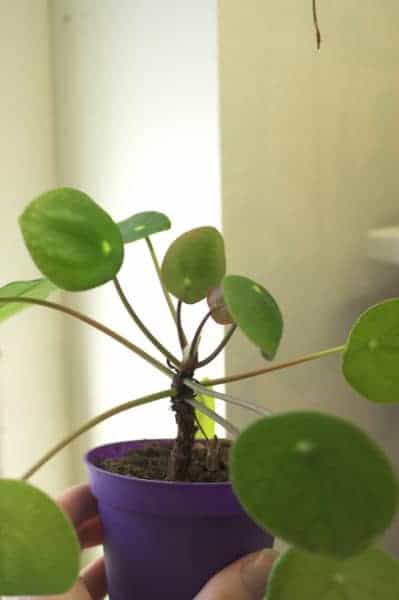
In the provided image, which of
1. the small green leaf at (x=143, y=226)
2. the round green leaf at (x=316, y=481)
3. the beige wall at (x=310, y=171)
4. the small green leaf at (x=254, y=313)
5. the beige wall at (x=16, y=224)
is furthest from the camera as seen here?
the beige wall at (x=16, y=224)

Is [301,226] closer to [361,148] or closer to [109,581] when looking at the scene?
[361,148]

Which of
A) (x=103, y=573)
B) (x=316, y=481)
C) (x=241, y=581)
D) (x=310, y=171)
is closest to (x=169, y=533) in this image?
(x=241, y=581)

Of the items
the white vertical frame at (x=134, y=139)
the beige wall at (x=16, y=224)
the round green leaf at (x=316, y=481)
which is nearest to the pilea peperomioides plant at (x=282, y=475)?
the round green leaf at (x=316, y=481)

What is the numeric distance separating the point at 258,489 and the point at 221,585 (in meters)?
0.23

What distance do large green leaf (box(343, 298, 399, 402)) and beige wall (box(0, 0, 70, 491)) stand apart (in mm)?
587

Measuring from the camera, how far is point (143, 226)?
64 centimetres

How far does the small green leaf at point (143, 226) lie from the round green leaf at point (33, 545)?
0.80 feet

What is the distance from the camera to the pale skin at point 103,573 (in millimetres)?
563

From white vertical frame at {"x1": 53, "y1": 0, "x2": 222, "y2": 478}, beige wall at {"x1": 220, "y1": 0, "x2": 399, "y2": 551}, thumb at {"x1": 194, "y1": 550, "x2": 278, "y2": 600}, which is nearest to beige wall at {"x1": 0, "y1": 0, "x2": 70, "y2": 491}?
white vertical frame at {"x1": 53, "y1": 0, "x2": 222, "y2": 478}

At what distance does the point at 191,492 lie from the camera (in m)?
0.59

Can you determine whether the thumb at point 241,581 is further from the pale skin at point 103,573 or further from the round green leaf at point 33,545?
the round green leaf at point 33,545

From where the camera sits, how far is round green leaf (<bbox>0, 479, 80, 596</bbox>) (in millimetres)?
418

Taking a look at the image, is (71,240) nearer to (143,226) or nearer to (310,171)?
→ (143,226)

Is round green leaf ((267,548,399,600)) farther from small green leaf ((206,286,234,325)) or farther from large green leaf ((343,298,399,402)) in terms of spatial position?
small green leaf ((206,286,234,325))
